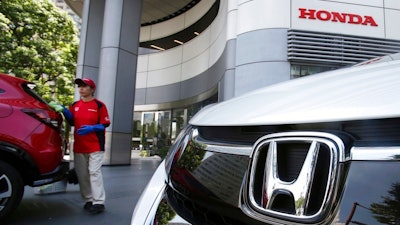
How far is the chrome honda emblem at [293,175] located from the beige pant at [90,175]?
384 cm

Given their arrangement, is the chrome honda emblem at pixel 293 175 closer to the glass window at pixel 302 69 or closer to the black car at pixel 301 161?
the black car at pixel 301 161

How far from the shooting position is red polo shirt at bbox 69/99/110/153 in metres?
4.65

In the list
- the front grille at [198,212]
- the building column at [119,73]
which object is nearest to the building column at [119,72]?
the building column at [119,73]

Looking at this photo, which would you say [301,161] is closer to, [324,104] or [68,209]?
[324,104]

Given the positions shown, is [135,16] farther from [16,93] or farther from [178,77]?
[16,93]

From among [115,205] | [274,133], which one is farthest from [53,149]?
[274,133]

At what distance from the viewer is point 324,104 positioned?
115 centimetres

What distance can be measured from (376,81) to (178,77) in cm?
1898

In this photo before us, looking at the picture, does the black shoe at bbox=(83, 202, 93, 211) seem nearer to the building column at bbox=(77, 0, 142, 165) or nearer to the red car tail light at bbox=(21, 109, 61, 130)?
the red car tail light at bbox=(21, 109, 61, 130)

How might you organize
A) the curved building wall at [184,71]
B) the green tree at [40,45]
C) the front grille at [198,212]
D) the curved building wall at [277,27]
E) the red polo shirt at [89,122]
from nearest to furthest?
the front grille at [198,212] < the red polo shirt at [89,122] < the curved building wall at [277,27] < the curved building wall at [184,71] < the green tree at [40,45]

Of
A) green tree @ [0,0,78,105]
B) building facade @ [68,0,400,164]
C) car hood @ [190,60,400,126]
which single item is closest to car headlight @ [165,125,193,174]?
car hood @ [190,60,400,126]

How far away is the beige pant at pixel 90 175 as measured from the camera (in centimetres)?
466

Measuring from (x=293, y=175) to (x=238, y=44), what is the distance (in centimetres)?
985

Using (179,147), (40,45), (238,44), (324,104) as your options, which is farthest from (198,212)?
(40,45)
